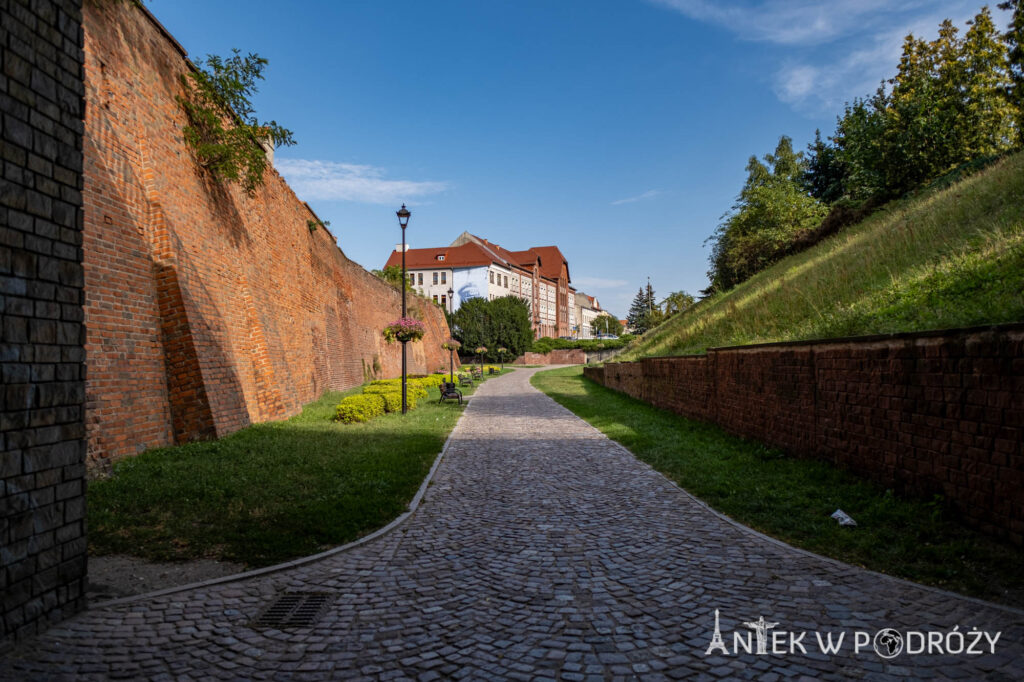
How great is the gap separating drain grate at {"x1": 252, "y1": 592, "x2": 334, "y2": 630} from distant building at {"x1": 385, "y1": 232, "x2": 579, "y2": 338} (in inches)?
2295

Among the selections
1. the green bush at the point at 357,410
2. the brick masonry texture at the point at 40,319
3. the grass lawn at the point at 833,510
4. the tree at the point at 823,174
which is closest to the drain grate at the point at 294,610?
the brick masonry texture at the point at 40,319

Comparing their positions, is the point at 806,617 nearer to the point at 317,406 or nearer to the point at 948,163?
the point at 317,406

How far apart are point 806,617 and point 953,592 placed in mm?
1137

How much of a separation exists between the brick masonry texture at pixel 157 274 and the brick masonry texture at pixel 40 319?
3.72m

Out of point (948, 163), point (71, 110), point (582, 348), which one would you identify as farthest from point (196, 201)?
point (582, 348)

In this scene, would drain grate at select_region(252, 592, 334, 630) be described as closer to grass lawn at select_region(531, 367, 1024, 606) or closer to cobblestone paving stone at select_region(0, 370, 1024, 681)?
cobblestone paving stone at select_region(0, 370, 1024, 681)

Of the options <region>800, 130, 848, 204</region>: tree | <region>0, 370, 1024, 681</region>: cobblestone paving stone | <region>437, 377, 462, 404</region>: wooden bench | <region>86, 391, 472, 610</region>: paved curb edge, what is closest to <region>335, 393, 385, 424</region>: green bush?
<region>437, 377, 462, 404</region>: wooden bench

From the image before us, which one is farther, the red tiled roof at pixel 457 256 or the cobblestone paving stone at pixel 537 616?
the red tiled roof at pixel 457 256

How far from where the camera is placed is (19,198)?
11.3 ft

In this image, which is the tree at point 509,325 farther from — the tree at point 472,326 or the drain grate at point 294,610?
the drain grate at point 294,610

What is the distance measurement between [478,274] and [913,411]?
66731mm

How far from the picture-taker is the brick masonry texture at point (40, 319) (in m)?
3.25

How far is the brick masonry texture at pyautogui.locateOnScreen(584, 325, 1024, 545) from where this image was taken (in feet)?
13.6

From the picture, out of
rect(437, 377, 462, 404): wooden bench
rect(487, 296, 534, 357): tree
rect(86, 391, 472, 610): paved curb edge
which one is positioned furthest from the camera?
rect(487, 296, 534, 357): tree
